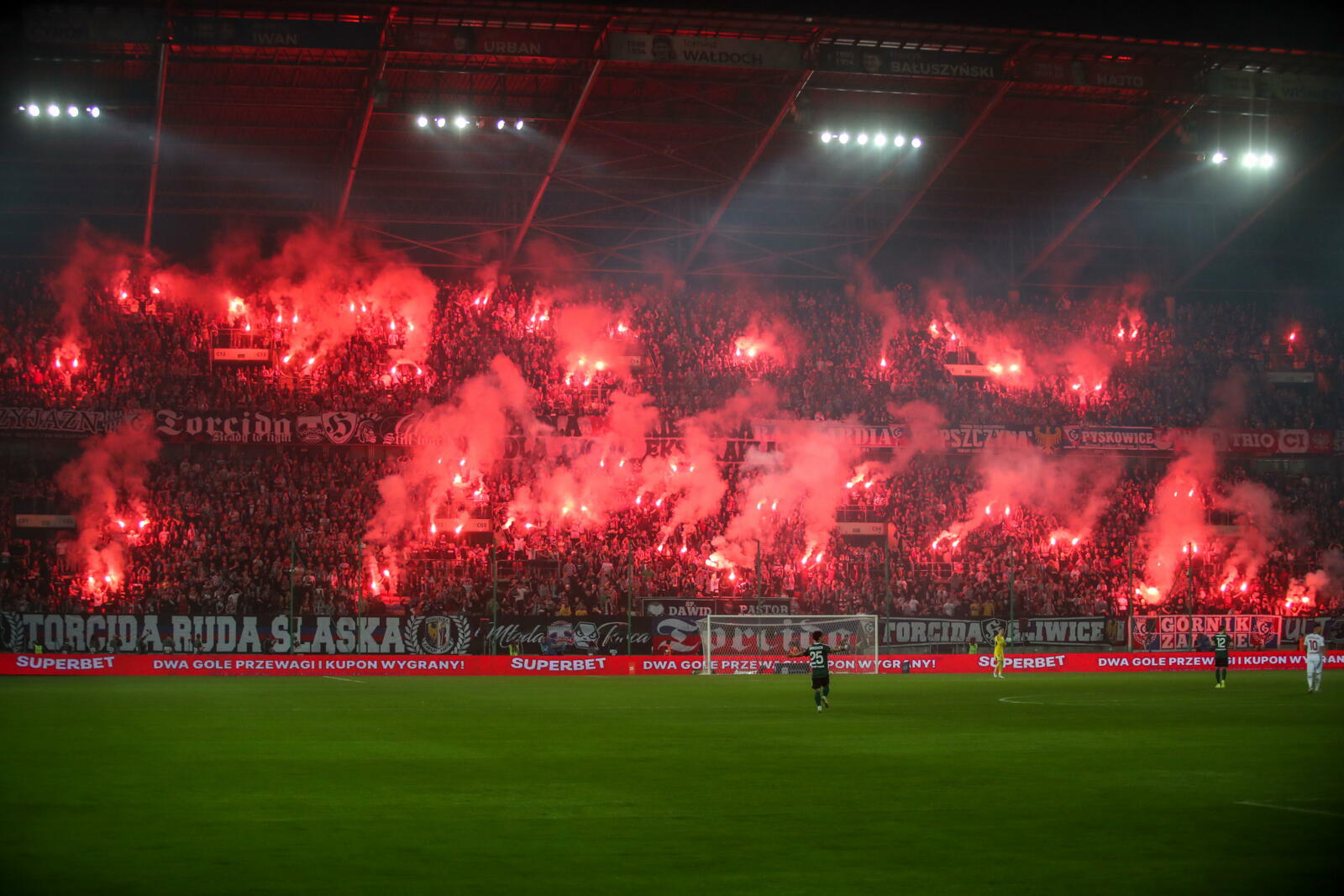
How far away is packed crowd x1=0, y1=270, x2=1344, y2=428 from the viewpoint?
171 ft

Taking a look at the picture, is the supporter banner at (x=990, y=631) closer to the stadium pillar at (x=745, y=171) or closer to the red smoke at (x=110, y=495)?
the stadium pillar at (x=745, y=171)

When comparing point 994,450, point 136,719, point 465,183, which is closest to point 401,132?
point 465,183

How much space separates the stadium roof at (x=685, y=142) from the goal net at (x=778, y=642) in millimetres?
17743

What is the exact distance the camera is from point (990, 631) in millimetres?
47562

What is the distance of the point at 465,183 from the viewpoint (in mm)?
55938

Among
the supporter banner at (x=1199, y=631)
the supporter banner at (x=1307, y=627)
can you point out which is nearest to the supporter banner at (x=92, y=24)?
the supporter banner at (x=1199, y=631)

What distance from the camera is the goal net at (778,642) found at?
1756 inches

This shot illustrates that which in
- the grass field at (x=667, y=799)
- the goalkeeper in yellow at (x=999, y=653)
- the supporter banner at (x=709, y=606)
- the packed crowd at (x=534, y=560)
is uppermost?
the packed crowd at (x=534, y=560)

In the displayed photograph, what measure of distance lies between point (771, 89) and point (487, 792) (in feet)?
127

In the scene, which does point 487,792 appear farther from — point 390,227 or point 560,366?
point 390,227

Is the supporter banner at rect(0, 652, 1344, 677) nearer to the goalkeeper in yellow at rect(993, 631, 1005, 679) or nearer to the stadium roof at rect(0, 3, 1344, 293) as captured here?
the goalkeeper in yellow at rect(993, 631, 1005, 679)

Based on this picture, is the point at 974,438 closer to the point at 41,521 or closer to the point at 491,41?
the point at 491,41

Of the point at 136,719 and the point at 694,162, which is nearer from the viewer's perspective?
the point at 136,719

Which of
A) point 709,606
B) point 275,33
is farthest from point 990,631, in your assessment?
point 275,33
